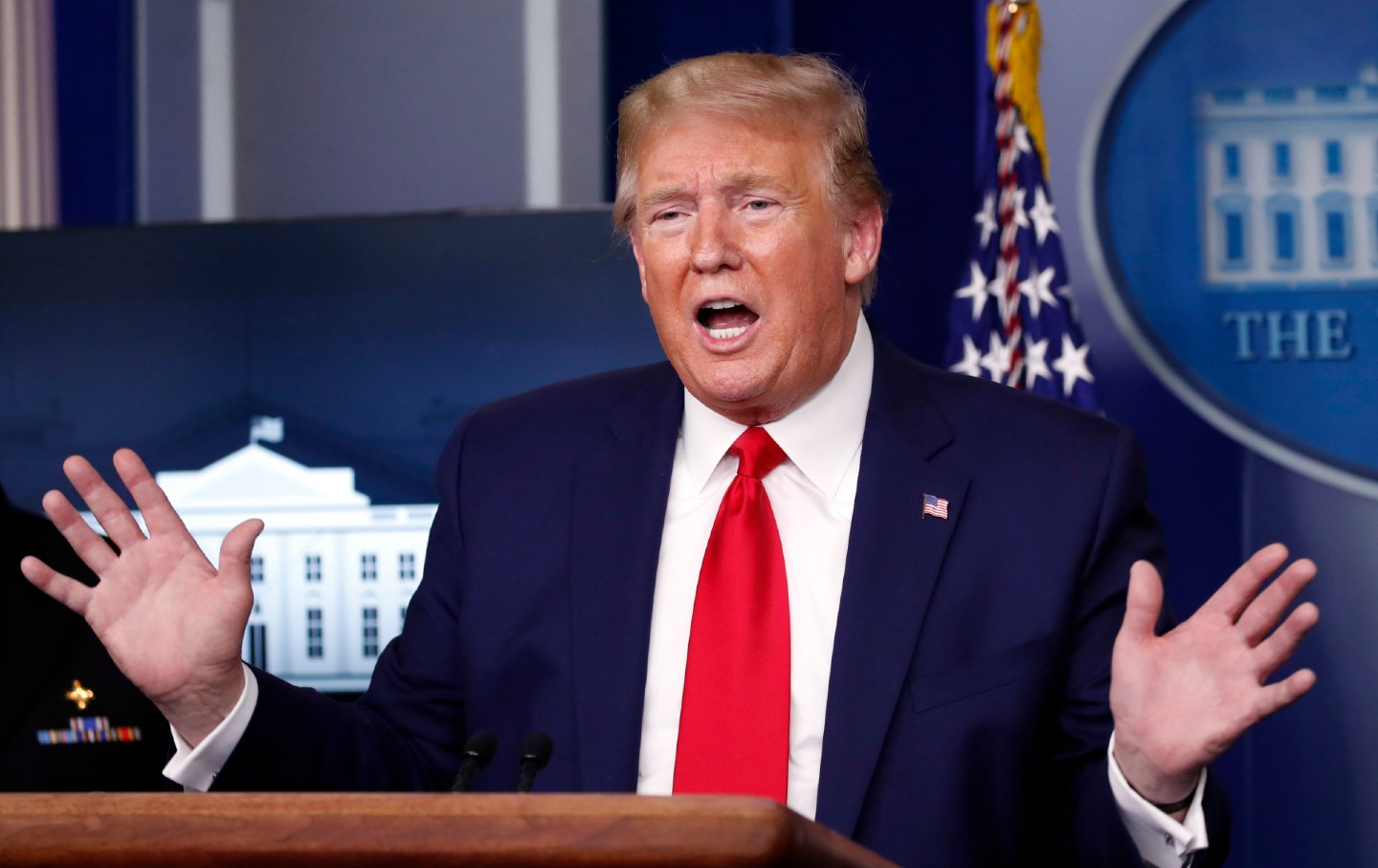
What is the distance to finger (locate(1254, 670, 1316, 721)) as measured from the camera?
133 centimetres

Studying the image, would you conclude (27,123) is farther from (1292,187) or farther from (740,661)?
(1292,187)

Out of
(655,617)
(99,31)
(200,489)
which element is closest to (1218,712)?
(655,617)

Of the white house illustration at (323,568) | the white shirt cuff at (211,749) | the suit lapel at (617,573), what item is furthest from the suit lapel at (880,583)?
the white house illustration at (323,568)

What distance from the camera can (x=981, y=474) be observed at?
184 centimetres

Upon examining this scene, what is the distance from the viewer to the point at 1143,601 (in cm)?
144

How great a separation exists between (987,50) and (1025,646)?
170 centimetres

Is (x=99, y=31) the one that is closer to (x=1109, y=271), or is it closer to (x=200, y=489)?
(x=200, y=489)

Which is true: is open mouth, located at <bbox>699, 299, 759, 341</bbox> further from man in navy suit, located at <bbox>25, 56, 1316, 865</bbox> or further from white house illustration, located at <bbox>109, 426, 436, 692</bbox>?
white house illustration, located at <bbox>109, 426, 436, 692</bbox>

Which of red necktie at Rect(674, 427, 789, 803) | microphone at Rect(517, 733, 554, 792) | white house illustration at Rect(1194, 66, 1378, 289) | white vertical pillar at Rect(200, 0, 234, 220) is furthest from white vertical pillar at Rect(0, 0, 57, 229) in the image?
microphone at Rect(517, 733, 554, 792)

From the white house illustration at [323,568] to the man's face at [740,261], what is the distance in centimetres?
117

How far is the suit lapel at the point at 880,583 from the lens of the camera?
1.65 meters

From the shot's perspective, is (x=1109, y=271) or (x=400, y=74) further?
(x=400, y=74)

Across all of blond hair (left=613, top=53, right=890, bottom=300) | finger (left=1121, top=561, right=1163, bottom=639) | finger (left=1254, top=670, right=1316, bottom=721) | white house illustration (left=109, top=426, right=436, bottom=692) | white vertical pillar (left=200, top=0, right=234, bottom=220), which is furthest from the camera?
white vertical pillar (left=200, top=0, right=234, bottom=220)

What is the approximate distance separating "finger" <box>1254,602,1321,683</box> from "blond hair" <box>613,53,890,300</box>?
2.79 feet
